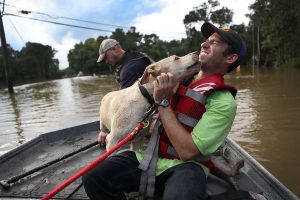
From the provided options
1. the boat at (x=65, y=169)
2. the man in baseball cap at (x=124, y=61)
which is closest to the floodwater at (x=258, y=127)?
the boat at (x=65, y=169)

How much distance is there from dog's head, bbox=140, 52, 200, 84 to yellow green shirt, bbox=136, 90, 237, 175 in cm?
67

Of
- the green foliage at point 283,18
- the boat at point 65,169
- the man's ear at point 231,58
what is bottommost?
the boat at point 65,169

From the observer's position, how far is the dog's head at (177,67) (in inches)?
143

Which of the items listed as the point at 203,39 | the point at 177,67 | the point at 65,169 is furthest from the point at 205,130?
the point at 203,39

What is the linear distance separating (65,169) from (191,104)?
89.0 inches

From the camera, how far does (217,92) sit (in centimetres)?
305

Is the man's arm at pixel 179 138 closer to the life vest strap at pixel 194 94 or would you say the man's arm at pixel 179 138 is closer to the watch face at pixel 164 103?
the watch face at pixel 164 103

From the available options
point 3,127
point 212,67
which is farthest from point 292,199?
point 3,127

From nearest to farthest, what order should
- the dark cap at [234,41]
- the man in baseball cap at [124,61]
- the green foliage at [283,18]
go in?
1. the dark cap at [234,41]
2. the man in baseball cap at [124,61]
3. the green foliage at [283,18]

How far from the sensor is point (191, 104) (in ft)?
10.1

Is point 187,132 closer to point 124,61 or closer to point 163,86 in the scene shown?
point 163,86

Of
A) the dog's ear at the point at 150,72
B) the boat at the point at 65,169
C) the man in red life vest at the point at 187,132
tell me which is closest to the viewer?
the man in red life vest at the point at 187,132

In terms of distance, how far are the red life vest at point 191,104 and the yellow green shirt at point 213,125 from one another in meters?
0.06

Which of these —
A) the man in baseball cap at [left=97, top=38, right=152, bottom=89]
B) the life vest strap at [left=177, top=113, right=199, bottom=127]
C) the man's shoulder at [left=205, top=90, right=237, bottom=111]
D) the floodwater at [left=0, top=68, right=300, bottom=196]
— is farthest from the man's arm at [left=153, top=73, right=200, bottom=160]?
the floodwater at [left=0, top=68, right=300, bottom=196]
